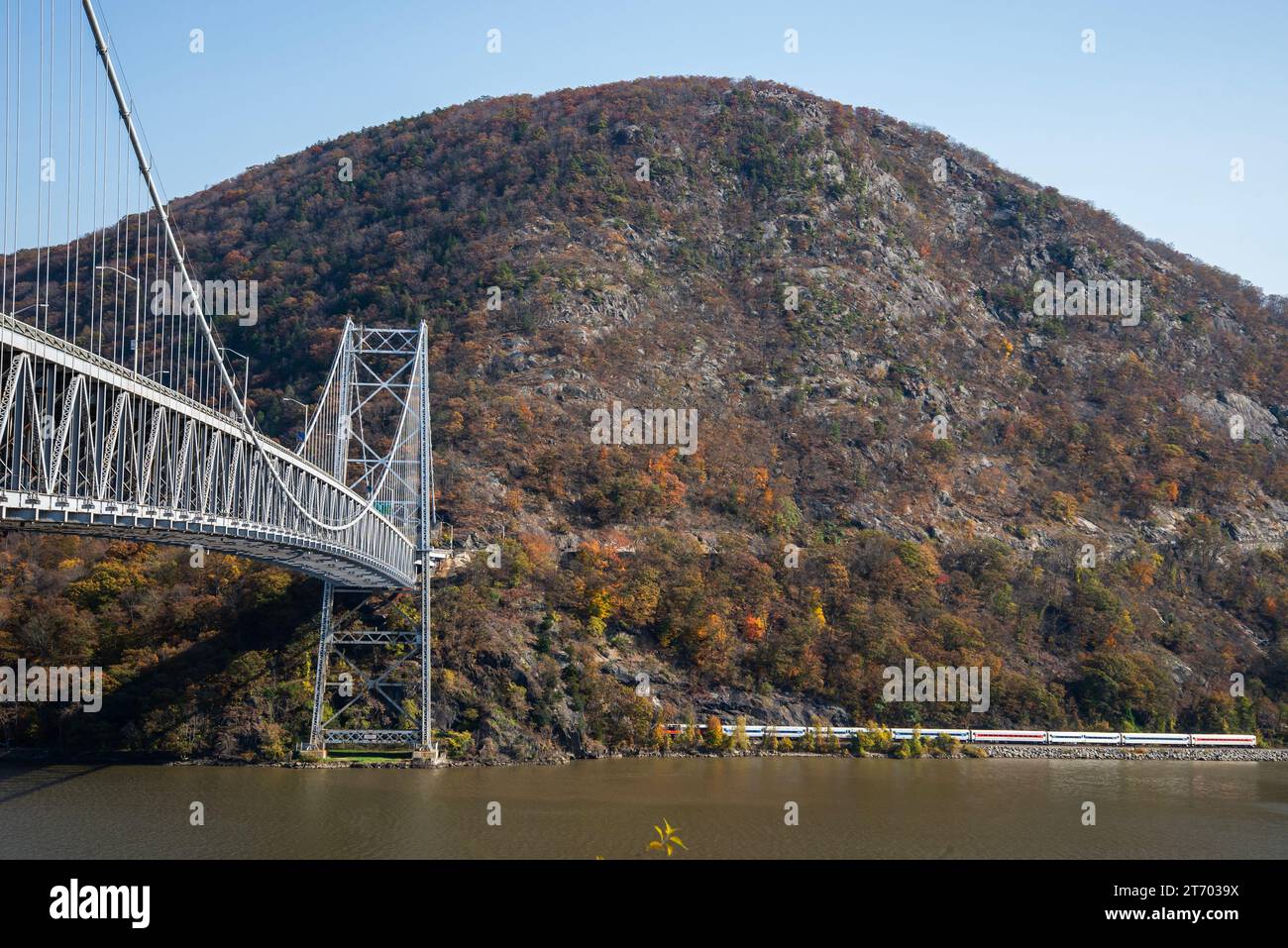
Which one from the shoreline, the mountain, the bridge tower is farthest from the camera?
the mountain

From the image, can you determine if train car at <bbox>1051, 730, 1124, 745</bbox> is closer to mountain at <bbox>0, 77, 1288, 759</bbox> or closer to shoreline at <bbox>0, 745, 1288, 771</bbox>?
shoreline at <bbox>0, 745, 1288, 771</bbox>

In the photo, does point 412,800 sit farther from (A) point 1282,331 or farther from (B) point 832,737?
(A) point 1282,331

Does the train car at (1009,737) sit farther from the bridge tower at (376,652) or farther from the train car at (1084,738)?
the bridge tower at (376,652)

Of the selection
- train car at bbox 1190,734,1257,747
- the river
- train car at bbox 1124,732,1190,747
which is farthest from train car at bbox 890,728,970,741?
train car at bbox 1190,734,1257,747

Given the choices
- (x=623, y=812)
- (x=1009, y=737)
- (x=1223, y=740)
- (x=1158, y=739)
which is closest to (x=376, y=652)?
A: (x=623, y=812)

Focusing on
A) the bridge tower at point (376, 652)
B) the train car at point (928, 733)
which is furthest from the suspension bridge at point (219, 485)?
the train car at point (928, 733)

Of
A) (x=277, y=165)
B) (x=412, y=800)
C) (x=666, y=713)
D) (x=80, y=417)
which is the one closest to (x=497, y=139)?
(x=277, y=165)

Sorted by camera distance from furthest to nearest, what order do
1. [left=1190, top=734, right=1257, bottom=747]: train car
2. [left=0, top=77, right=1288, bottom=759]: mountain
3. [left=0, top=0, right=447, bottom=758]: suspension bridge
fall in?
[left=1190, top=734, right=1257, bottom=747]: train car < [left=0, top=77, right=1288, bottom=759]: mountain < [left=0, top=0, right=447, bottom=758]: suspension bridge

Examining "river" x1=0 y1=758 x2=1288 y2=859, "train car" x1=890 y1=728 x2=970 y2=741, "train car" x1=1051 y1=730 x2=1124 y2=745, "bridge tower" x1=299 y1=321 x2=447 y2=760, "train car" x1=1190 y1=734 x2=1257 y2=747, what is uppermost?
"bridge tower" x1=299 y1=321 x2=447 y2=760
